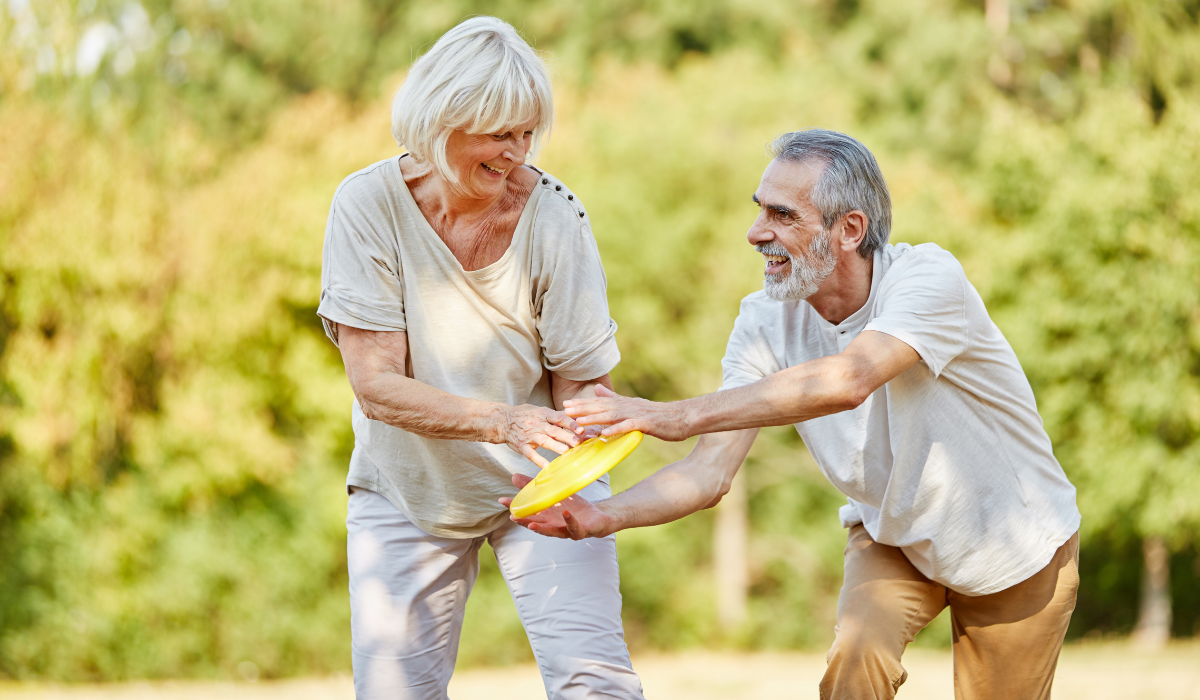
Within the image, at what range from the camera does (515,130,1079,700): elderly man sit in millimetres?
3008

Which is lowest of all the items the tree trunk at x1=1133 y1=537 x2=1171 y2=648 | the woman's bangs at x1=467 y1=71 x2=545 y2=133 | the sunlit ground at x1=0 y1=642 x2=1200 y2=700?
the tree trunk at x1=1133 y1=537 x2=1171 y2=648

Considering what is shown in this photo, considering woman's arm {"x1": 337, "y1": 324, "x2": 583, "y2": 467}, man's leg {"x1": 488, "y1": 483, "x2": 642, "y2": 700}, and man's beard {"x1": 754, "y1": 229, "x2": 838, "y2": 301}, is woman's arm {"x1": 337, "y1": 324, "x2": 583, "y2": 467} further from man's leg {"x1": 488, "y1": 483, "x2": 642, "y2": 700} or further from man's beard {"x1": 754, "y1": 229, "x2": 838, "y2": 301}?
man's beard {"x1": 754, "y1": 229, "x2": 838, "y2": 301}

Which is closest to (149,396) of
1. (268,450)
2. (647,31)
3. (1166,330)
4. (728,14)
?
(268,450)

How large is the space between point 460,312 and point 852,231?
1.19m

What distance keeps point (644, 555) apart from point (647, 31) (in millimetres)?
11844

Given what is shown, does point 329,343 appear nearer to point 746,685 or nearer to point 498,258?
point 746,685

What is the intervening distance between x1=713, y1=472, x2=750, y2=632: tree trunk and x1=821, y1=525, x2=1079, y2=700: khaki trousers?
617 inches

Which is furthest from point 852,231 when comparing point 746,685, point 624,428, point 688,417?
point 746,685

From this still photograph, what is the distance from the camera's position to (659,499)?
323cm

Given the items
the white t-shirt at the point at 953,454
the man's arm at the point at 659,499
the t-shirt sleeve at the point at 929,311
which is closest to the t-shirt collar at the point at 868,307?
the white t-shirt at the point at 953,454

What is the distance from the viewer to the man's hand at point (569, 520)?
2.87m

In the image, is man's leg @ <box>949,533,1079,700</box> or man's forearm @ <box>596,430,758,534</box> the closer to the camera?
man's forearm @ <box>596,430,758,534</box>

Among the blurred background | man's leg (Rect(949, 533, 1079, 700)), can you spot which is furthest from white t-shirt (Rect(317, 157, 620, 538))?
the blurred background

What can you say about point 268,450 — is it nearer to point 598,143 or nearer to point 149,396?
point 149,396
